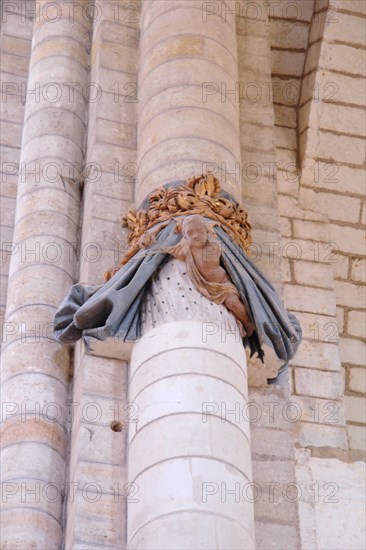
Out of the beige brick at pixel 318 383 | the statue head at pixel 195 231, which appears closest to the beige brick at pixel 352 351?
the beige brick at pixel 318 383

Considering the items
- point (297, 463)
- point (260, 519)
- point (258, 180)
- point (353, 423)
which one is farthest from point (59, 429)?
point (353, 423)

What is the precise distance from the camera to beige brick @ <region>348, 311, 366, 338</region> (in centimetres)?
784

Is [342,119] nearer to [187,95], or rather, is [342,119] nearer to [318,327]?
[318,327]

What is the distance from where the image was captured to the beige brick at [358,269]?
8055mm

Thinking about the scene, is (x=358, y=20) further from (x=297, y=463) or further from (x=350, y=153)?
(x=297, y=463)

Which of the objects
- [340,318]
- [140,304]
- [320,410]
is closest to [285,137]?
[340,318]

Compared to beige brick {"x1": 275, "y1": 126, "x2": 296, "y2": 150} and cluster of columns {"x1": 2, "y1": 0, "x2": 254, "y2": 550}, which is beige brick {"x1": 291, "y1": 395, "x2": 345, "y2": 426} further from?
beige brick {"x1": 275, "y1": 126, "x2": 296, "y2": 150}

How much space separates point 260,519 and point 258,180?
1964mm

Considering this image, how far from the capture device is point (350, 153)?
8.18 metres

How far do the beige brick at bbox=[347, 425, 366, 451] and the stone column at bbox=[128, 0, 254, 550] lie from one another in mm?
1897

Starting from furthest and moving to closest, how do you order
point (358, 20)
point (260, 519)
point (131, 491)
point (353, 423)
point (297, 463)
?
point (358, 20), point (353, 423), point (297, 463), point (260, 519), point (131, 491)

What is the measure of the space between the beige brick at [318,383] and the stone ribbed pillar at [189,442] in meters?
1.64

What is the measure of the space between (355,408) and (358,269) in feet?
3.21

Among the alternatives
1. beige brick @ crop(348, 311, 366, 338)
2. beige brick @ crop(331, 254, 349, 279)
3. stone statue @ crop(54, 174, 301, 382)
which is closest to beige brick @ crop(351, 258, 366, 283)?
beige brick @ crop(331, 254, 349, 279)
